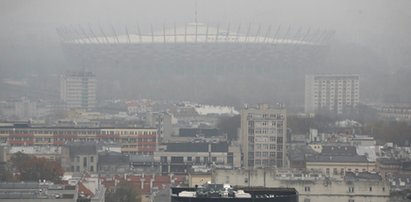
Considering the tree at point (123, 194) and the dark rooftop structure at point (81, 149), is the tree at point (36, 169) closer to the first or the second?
the tree at point (123, 194)

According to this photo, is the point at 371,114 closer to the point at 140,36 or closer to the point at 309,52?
the point at 309,52

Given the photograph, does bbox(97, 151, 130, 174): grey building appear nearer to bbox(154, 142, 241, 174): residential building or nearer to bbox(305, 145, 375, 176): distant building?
bbox(154, 142, 241, 174): residential building

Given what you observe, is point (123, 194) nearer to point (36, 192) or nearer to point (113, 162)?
point (36, 192)

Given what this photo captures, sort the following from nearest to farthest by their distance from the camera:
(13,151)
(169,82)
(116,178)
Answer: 1. (116,178)
2. (13,151)
3. (169,82)

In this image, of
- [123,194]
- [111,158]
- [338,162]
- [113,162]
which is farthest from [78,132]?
[123,194]

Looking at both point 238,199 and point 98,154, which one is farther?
point 98,154

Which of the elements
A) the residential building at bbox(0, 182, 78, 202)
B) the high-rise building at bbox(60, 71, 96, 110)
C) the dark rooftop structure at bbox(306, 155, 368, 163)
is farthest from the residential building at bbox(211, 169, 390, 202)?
the high-rise building at bbox(60, 71, 96, 110)

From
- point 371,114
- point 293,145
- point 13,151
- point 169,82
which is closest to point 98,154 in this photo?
point 13,151
